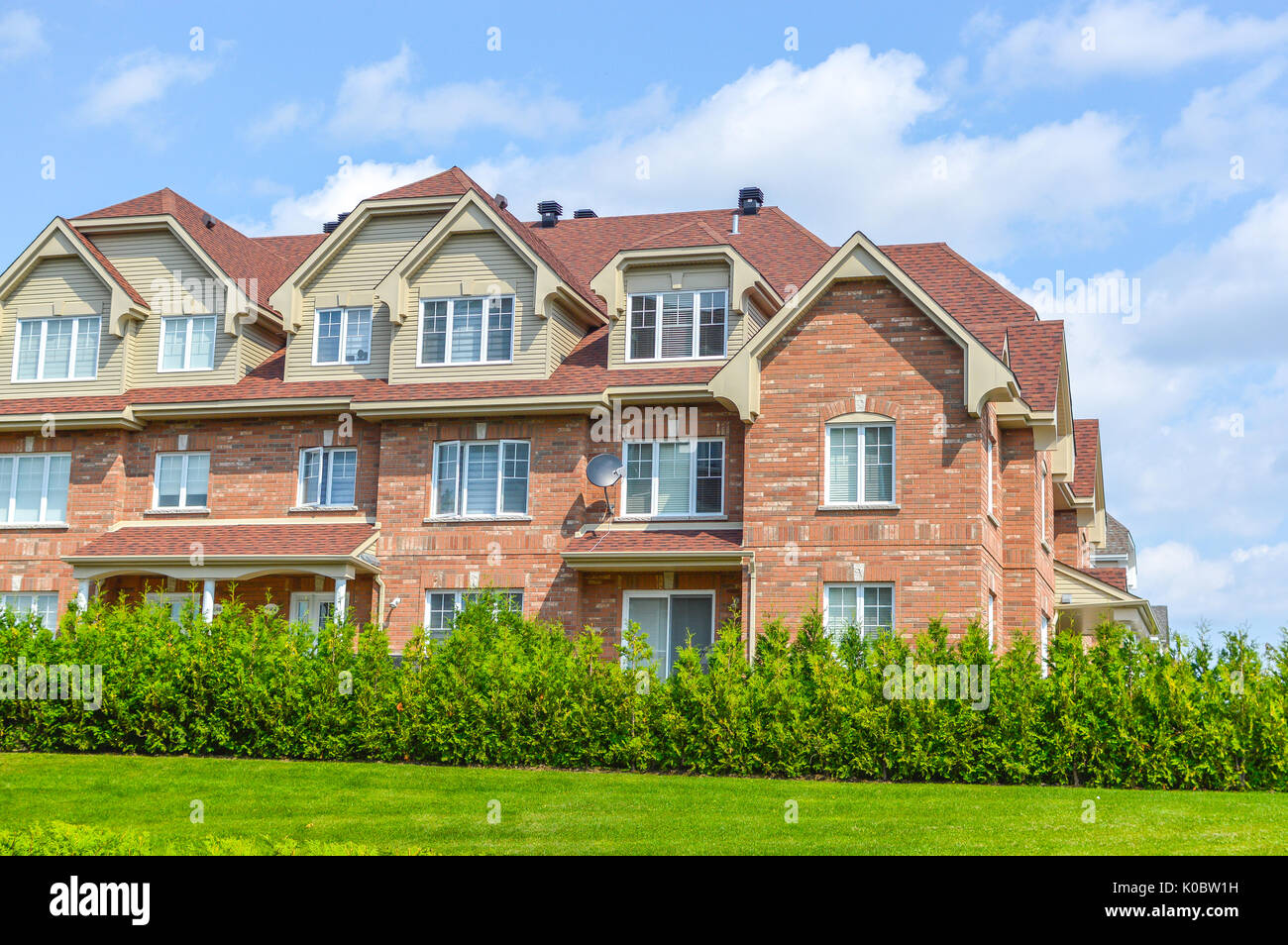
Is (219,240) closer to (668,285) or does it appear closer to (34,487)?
(34,487)

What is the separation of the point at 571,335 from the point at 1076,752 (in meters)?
14.3

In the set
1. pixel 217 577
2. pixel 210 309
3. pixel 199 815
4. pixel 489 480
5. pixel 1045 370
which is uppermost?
pixel 210 309

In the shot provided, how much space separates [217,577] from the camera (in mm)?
26125

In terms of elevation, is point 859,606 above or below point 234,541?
below

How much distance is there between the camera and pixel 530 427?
26.4m

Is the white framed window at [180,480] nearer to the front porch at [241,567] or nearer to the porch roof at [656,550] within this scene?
the front porch at [241,567]

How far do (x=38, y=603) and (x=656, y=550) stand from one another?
13645mm

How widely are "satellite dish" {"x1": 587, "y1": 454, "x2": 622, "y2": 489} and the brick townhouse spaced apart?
0.10m

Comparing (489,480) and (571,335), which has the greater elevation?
(571,335)

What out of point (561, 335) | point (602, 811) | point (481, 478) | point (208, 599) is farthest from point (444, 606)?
point (602, 811)

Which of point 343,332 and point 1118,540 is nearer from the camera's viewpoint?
point 343,332

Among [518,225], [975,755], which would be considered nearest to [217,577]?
[518,225]

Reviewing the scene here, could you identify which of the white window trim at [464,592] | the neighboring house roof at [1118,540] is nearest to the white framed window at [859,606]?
the white window trim at [464,592]
